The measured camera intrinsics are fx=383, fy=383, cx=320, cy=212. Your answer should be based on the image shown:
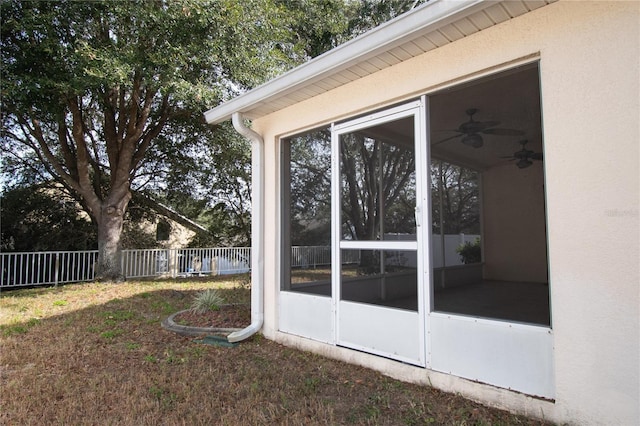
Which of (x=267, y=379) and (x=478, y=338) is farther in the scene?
(x=267, y=379)

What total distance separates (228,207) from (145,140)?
5509 mm

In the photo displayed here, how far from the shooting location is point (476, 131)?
531 cm

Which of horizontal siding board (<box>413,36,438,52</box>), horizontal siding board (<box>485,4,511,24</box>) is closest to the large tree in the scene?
horizontal siding board (<box>413,36,438,52</box>)

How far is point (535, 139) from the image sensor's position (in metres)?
5.89

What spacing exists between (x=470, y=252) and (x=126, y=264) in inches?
375

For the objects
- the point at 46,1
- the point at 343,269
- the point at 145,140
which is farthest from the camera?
the point at 145,140

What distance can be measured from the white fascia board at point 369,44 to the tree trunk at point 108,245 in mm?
7817

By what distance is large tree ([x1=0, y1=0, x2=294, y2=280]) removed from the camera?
7.26m

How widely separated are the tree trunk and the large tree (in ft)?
0.09

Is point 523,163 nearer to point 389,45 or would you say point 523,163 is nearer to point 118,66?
point 389,45

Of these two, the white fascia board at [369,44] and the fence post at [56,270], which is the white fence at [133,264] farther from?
the white fascia board at [369,44]

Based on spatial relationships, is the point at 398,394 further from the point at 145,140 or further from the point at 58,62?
Result: the point at 145,140

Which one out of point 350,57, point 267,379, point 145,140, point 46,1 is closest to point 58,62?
point 46,1

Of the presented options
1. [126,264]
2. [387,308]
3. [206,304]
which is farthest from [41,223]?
[387,308]
